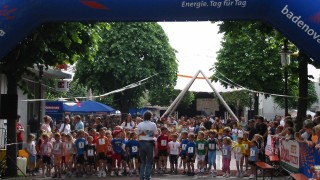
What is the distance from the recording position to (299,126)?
779 inches

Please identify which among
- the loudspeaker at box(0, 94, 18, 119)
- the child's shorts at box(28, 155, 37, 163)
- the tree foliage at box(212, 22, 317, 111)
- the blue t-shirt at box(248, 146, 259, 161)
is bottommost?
the child's shorts at box(28, 155, 37, 163)

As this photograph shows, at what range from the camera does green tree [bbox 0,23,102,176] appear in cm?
1698

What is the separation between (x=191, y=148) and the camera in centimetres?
1991

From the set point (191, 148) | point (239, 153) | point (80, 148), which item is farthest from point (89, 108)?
point (239, 153)

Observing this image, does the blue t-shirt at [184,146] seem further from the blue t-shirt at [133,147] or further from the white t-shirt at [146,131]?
the white t-shirt at [146,131]

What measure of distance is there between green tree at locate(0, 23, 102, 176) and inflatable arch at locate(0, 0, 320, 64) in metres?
2.24

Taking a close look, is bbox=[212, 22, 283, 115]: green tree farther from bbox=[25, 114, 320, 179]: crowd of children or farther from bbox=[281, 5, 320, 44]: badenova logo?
bbox=[281, 5, 320, 44]: badenova logo

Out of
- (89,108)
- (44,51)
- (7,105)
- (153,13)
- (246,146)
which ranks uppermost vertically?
(153,13)

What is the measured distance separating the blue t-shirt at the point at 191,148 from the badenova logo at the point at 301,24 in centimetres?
746

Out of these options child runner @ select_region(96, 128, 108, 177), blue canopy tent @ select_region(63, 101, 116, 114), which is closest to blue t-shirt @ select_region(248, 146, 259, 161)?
child runner @ select_region(96, 128, 108, 177)

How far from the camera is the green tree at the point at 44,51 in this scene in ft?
55.7

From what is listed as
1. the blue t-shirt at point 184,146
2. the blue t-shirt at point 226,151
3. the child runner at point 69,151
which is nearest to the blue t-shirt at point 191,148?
the blue t-shirt at point 184,146

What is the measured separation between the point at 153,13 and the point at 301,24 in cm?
321

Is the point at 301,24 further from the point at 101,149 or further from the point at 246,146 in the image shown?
the point at 101,149
